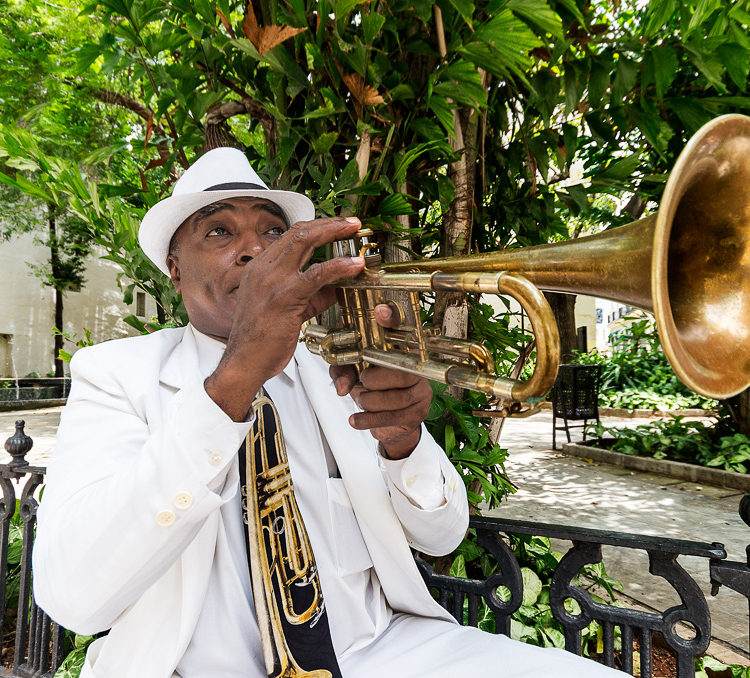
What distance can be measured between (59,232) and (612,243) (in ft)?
88.9

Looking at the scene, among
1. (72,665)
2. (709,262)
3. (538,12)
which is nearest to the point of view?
(709,262)

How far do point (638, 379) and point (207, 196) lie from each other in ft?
43.9

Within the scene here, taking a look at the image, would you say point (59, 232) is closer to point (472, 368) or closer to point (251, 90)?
point (251, 90)

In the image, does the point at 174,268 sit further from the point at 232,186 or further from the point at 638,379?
the point at 638,379

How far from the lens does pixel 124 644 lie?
1.29 m

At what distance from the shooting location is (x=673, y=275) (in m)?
1.05

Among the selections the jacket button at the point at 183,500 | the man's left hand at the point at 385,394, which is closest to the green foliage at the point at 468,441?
the man's left hand at the point at 385,394

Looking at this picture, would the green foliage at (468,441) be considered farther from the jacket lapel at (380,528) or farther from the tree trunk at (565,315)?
the tree trunk at (565,315)

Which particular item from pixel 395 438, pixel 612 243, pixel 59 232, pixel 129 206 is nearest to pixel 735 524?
pixel 395 438

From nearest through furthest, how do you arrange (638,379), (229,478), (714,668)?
(229,478) < (714,668) < (638,379)

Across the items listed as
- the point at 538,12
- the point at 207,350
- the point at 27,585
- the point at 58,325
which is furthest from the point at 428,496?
the point at 58,325

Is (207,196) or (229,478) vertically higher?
(207,196)

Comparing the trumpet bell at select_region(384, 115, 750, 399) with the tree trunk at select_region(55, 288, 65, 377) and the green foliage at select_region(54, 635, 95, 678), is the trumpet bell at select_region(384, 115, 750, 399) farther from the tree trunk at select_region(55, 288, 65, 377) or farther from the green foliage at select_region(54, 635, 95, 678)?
the tree trunk at select_region(55, 288, 65, 377)

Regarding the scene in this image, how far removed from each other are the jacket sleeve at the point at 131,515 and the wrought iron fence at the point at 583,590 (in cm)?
108
